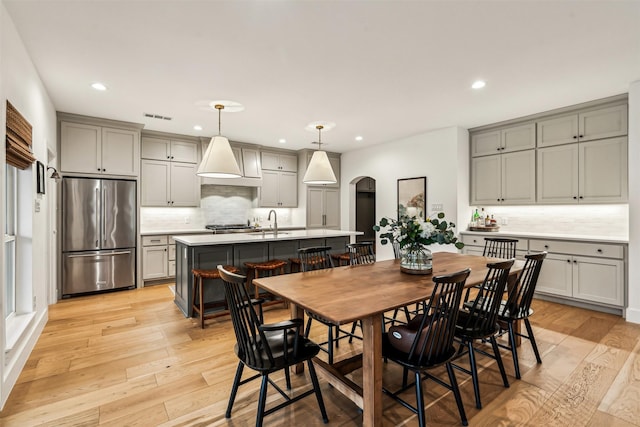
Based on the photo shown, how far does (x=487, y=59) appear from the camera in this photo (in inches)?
111

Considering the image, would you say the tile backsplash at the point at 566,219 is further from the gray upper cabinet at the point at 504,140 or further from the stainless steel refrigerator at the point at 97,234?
the stainless steel refrigerator at the point at 97,234

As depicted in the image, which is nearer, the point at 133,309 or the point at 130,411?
the point at 130,411

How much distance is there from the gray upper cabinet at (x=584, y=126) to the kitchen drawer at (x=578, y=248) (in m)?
1.34

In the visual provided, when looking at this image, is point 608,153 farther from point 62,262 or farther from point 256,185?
point 62,262

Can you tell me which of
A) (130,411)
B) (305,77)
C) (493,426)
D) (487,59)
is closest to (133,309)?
(130,411)

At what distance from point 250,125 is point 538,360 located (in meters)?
4.58

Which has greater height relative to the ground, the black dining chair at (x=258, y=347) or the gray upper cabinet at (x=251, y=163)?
the gray upper cabinet at (x=251, y=163)

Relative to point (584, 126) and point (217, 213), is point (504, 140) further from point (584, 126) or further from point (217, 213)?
point (217, 213)

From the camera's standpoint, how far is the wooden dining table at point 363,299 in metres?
1.67

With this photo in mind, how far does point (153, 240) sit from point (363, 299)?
4431 mm

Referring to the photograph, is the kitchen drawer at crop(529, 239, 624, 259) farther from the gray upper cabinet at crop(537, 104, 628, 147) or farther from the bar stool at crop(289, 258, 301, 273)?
the bar stool at crop(289, 258, 301, 273)

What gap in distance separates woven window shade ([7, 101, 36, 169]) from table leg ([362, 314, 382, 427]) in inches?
106

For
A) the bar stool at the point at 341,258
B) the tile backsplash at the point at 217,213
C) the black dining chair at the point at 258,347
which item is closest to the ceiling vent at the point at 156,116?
the tile backsplash at the point at 217,213

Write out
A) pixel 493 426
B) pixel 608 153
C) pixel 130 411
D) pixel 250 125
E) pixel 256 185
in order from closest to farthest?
pixel 493 426 → pixel 130 411 → pixel 608 153 → pixel 250 125 → pixel 256 185
